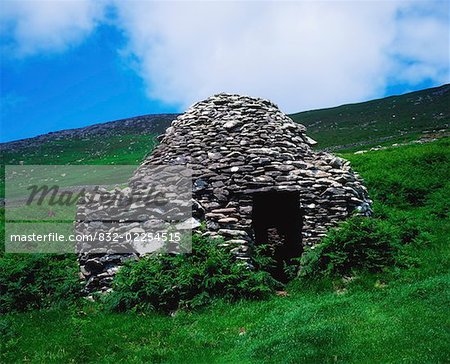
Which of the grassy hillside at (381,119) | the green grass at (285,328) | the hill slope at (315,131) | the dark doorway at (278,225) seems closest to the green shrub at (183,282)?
the green grass at (285,328)

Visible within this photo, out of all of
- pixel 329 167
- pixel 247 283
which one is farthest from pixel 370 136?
pixel 247 283

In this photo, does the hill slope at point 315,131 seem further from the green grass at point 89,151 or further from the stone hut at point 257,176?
the stone hut at point 257,176

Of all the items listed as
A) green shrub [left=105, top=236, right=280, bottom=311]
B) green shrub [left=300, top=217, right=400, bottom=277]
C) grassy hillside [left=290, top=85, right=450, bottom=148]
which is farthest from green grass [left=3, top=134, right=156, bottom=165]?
green shrub [left=300, top=217, right=400, bottom=277]

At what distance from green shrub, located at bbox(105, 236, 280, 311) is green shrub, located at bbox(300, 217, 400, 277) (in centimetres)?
183

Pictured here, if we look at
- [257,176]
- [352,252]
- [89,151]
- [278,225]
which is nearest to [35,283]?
[257,176]

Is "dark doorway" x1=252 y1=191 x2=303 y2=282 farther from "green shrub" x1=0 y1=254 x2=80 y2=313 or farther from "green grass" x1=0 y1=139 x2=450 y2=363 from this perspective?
"green shrub" x1=0 y1=254 x2=80 y2=313

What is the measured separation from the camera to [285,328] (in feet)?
33.0

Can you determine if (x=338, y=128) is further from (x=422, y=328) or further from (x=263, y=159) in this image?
(x=422, y=328)

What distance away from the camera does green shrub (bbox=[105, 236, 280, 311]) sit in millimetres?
12227

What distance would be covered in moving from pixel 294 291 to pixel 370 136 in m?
69.8

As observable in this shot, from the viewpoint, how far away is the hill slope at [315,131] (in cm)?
7675

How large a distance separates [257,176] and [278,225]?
3.82m

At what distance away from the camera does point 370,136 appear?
77750 mm

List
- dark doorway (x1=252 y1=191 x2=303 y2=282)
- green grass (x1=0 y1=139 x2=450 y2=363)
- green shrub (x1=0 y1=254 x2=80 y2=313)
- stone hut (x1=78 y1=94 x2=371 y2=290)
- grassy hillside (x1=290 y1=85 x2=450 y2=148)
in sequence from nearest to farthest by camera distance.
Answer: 1. green grass (x1=0 y1=139 x2=450 y2=363)
2. green shrub (x1=0 y1=254 x2=80 y2=313)
3. stone hut (x1=78 y1=94 x2=371 y2=290)
4. dark doorway (x1=252 y1=191 x2=303 y2=282)
5. grassy hillside (x1=290 y1=85 x2=450 y2=148)
